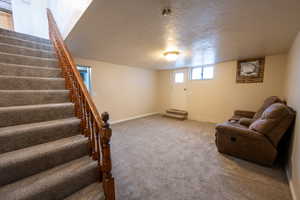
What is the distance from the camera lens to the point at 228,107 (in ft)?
13.2

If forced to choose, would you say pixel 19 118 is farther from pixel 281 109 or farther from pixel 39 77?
pixel 281 109

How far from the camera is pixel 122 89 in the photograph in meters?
4.57

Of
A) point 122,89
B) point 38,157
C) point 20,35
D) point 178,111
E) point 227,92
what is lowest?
point 178,111

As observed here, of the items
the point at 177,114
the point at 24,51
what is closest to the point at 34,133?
the point at 24,51

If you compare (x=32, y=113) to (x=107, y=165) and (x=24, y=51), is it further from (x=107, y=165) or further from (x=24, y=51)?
(x=24, y=51)

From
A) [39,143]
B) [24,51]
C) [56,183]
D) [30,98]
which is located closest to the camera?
[56,183]

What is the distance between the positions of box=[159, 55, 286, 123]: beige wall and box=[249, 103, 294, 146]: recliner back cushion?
6.22 ft

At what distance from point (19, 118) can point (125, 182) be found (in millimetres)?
1466

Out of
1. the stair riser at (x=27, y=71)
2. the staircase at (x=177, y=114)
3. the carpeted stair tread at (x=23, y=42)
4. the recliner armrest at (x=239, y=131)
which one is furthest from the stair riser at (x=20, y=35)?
the staircase at (x=177, y=114)

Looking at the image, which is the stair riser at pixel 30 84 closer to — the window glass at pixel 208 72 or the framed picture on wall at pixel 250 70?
the window glass at pixel 208 72

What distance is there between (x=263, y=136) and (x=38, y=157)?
2880 mm

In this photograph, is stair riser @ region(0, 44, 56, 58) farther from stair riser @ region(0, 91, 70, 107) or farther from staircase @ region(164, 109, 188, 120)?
staircase @ region(164, 109, 188, 120)

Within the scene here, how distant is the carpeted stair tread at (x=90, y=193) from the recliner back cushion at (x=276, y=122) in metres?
2.36

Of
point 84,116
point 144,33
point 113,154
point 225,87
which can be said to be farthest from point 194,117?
point 84,116
